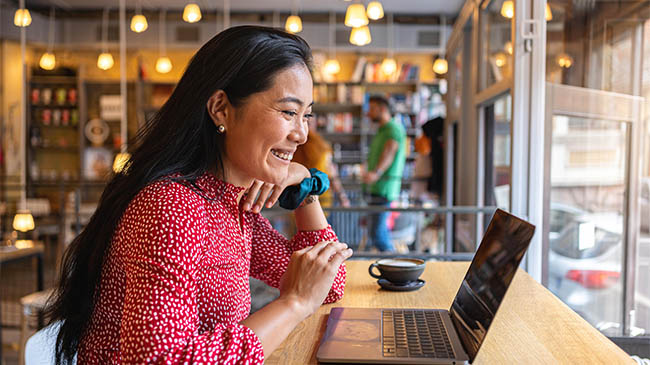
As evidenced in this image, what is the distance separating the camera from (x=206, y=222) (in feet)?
3.42

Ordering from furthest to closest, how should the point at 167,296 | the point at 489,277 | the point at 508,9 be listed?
1. the point at 508,9
2. the point at 489,277
3. the point at 167,296

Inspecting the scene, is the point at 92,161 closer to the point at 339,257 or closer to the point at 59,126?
the point at 59,126

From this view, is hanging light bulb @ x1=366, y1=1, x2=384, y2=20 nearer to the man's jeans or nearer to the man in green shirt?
the man in green shirt

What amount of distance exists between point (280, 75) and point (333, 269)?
42 centimetres

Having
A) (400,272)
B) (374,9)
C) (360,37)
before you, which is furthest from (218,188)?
(360,37)

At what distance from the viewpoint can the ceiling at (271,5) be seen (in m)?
7.84

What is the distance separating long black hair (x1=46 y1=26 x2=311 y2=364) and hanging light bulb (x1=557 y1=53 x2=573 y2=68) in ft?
4.89

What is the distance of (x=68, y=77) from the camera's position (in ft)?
28.1

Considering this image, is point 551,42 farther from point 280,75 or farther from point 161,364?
point 161,364

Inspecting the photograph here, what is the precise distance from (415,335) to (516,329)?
0.23m

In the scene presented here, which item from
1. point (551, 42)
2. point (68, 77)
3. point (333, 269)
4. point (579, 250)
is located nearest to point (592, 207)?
point (579, 250)

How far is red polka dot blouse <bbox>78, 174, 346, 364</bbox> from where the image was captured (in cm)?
87

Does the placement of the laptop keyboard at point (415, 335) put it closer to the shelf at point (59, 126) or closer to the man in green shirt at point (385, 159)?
the man in green shirt at point (385, 159)

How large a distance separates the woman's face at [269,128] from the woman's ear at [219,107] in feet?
0.04
